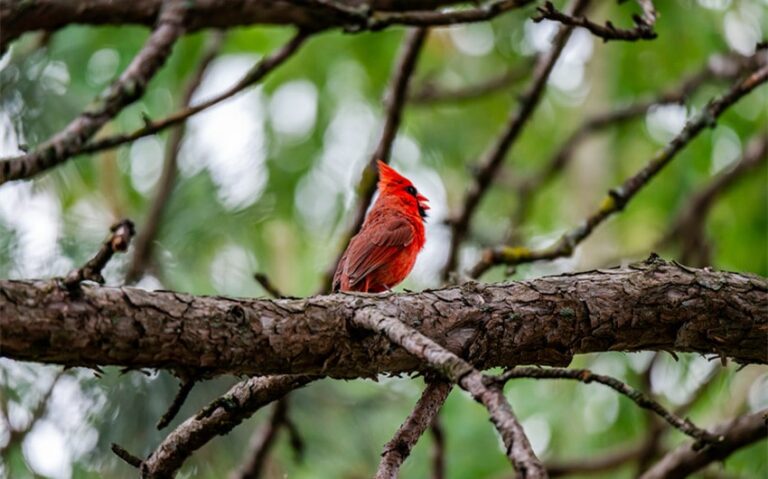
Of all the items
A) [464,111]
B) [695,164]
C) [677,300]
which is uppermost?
[464,111]

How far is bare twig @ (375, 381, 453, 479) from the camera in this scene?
7.96 ft

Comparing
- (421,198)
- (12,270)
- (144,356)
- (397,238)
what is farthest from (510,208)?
(144,356)

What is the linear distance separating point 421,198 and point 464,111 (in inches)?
121

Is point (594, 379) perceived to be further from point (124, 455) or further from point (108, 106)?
point (108, 106)

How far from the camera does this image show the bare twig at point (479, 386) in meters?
1.90

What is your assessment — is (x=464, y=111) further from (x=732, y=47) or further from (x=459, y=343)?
(x=459, y=343)

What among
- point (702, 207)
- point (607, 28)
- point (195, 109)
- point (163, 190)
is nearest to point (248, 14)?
point (195, 109)

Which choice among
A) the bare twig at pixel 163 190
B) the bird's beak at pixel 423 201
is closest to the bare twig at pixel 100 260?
the bare twig at pixel 163 190

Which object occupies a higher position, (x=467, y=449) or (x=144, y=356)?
(x=467, y=449)

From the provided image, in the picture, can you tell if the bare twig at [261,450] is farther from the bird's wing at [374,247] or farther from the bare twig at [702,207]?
the bare twig at [702,207]

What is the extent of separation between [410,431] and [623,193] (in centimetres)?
211

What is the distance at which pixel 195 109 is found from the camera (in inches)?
154

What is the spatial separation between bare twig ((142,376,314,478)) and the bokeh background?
145cm

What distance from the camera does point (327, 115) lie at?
24.3 ft
